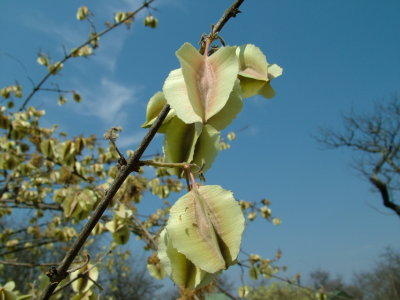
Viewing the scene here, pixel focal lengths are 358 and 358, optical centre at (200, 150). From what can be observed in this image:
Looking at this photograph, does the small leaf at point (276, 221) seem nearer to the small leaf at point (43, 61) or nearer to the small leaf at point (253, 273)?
the small leaf at point (253, 273)

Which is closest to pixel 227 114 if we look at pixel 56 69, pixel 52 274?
pixel 52 274

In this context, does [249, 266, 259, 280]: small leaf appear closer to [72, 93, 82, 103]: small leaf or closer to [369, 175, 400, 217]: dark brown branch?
[72, 93, 82, 103]: small leaf

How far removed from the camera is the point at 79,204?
1.66m

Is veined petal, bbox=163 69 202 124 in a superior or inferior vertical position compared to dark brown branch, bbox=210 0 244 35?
inferior

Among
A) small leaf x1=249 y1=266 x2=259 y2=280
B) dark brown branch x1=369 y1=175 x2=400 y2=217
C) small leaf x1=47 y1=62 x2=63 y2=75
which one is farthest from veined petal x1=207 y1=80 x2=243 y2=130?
dark brown branch x1=369 y1=175 x2=400 y2=217

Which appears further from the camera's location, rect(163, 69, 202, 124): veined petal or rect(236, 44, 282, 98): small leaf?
rect(236, 44, 282, 98): small leaf

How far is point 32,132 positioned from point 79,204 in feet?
6.22

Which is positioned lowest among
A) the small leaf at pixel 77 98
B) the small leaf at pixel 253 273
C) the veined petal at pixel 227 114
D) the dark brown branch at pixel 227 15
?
the veined petal at pixel 227 114

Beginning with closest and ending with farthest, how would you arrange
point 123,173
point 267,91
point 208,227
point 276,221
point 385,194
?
→ point 208,227 → point 123,173 → point 267,91 → point 276,221 → point 385,194

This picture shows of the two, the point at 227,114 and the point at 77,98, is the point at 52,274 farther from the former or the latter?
the point at 77,98

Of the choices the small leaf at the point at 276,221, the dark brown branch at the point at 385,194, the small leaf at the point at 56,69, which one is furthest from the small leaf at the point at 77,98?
the dark brown branch at the point at 385,194

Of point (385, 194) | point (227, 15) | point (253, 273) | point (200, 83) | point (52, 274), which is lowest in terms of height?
point (52, 274)

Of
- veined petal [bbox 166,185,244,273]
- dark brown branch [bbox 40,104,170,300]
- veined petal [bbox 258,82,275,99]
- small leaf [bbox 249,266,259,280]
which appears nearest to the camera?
veined petal [bbox 166,185,244,273]

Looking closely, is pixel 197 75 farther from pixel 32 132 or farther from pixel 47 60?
pixel 47 60
